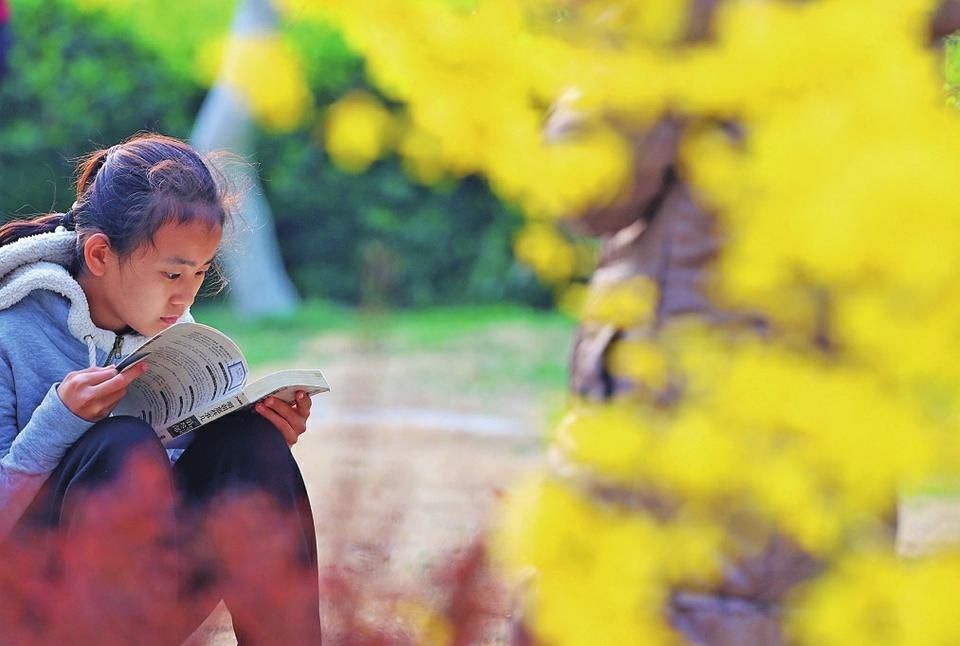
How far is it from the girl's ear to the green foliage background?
8179 mm

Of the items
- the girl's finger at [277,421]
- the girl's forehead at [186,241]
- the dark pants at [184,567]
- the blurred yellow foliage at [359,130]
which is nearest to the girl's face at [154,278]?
the girl's forehead at [186,241]

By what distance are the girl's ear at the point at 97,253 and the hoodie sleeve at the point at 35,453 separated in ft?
0.73

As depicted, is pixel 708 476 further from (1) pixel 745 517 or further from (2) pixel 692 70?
(2) pixel 692 70

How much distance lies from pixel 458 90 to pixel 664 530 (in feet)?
4.01

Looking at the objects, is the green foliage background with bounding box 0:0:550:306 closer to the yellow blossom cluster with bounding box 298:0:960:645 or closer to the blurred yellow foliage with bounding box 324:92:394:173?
the blurred yellow foliage with bounding box 324:92:394:173

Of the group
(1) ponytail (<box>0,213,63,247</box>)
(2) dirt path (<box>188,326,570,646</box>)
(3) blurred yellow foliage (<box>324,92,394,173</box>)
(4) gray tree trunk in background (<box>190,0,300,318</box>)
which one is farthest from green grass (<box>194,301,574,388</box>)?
(1) ponytail (<box>0,213,63,247</box>)

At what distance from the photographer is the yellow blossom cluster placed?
6.34 feet

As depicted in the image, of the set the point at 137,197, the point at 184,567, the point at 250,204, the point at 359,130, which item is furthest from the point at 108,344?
the point at 250,204

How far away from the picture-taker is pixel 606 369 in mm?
2232

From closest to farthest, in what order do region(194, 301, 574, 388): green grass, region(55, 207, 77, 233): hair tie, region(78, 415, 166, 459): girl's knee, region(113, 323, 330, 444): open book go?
region(78, 415, 166, 459): girl's knee → region(113, 323, 330, 444): open book → region(55, 207, 77, 233): hair tie → region(194, 301, 574, 388): green grass

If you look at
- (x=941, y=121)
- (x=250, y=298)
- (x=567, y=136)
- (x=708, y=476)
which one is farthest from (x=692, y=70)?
(x=250, y=298)

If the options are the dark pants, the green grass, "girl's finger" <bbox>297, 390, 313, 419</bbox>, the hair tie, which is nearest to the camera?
the dark pants

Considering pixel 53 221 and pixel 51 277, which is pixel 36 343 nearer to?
pixel 51 277

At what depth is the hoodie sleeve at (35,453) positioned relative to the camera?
1812 mm
